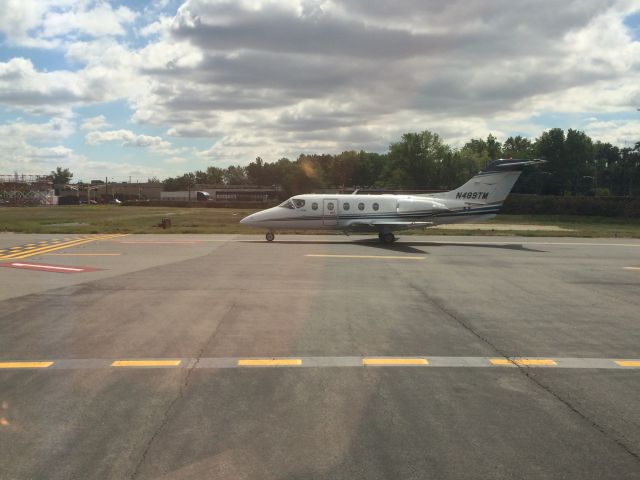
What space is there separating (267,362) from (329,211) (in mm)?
20113

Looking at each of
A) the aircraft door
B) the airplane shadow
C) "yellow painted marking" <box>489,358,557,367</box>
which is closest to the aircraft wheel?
the airplane shadow

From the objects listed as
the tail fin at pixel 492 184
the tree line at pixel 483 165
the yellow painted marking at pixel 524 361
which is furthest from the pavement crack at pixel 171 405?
the tree line at pixel 483 165

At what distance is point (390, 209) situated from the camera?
27641 mm

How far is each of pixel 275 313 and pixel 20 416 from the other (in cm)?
573

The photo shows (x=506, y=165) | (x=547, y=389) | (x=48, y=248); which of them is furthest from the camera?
(x=506, y=165)

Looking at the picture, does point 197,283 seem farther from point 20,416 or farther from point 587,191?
point 587,191

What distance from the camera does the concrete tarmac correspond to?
15.8ft

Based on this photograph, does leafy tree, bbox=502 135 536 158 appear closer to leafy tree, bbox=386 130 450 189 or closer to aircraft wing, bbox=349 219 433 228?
leafy tree, bbox=386 130 450 189

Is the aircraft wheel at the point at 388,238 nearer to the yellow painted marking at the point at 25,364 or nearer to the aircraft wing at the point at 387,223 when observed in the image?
the aircraft wing at the point at 387,223

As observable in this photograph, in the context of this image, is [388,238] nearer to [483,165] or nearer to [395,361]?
[395,361]

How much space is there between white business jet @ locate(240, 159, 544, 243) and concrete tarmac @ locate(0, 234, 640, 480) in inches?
473

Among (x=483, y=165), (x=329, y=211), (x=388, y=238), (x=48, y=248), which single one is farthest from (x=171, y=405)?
(x=483, y=165)

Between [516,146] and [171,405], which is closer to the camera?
[171,405]

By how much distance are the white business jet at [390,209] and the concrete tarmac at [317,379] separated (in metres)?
12.0
